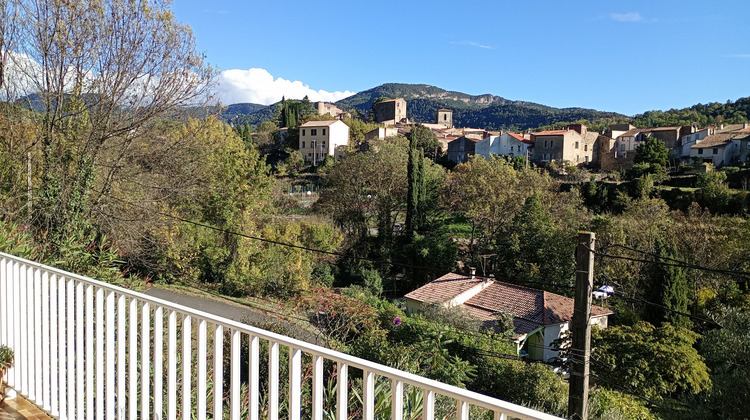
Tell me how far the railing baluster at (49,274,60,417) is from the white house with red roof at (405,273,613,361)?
16952 mm

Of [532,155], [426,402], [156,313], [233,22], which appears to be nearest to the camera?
[426,402]

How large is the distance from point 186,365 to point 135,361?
0.49 metres

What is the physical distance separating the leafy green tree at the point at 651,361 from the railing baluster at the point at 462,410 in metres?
13.5

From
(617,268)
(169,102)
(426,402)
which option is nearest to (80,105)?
(169,102)

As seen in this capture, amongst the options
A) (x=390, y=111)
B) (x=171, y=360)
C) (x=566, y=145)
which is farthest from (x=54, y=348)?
(x=390, y=111)

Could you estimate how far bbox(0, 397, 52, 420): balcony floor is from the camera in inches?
112

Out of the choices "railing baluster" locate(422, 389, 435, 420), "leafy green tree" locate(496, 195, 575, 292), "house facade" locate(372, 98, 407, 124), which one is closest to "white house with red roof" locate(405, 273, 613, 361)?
"leafy green tree" locate(496, 195, 575, 292)

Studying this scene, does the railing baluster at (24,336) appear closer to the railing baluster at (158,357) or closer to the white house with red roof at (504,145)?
the railing baluster at (158,357)

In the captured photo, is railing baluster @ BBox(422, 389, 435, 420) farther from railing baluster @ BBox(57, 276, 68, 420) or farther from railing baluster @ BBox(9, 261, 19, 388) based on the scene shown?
railing baluster @ BBox(9, 261, 19, 388)

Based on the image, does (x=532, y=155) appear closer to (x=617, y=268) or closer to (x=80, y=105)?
(x=617, y=268)

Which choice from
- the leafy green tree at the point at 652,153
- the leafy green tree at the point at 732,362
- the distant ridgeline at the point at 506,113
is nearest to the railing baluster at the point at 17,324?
the leafy green tree at the point at 732,362

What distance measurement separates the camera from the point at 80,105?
10078 mm

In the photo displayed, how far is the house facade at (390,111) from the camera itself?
104312 mm

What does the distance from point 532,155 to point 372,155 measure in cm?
3340
